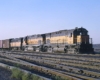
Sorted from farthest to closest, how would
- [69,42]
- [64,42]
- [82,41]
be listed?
[64,42] → [69,42] → [82,41]

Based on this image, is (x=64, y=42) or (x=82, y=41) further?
(x=64, y=42)

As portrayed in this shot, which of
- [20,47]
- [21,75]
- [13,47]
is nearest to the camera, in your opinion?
[21,75]

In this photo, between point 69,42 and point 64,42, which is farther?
point 64,42

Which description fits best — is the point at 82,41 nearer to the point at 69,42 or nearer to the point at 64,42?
the point at 69,42

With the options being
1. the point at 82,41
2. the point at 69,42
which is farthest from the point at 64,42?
the point at 82,41

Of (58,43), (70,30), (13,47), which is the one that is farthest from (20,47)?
(70,30)

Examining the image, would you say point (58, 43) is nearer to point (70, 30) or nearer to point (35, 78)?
point (70, 30)

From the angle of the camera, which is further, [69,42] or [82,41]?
[69,42]

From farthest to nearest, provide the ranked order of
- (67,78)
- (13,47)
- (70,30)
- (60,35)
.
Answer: (13,47)
(60,35)
(70,30)
(67,78)

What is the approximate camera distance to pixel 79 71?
10383 mm

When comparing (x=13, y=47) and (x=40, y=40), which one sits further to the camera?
(x=13, y=47)

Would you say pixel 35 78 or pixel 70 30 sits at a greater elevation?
pixel 70 30

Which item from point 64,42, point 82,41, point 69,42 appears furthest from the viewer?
point 64,42

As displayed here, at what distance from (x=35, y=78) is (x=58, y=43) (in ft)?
69.1
